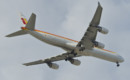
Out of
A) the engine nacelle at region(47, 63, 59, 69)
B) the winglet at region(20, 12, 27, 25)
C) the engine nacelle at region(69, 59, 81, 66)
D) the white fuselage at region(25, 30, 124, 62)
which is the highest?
the winglet at region(20, 12, 27, 25)

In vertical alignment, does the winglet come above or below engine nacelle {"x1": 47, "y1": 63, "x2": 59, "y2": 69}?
above

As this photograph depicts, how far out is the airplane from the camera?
45.6 metres

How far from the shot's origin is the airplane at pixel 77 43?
45569mm

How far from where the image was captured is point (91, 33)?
46562 mm

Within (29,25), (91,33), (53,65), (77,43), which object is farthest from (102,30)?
(53,65)

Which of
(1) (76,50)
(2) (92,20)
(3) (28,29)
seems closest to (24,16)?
(3) (28,29)

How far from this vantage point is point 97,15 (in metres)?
43.4

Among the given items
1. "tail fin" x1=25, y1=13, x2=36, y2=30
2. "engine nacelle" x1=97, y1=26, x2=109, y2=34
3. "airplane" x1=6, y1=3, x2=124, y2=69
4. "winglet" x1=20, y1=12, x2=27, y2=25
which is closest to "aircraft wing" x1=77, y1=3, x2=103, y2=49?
"airplane" x1=6, y1=3, x2=124, y2=69

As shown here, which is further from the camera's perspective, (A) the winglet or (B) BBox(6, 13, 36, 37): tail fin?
(A) the winglet

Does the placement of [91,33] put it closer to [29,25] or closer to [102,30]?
[102,30]

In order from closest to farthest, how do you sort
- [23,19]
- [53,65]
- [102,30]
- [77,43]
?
[102,30] → [77,43] → [23,19] → [53,65]

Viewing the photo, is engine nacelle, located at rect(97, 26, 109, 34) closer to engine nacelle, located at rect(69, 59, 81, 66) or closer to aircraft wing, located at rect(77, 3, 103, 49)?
aircraft wing, located at rect(77, 3, 103, 49)

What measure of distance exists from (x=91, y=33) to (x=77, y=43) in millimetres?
3909

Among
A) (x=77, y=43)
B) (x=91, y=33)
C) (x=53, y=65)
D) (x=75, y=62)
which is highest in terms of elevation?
(x=91, y=33)
